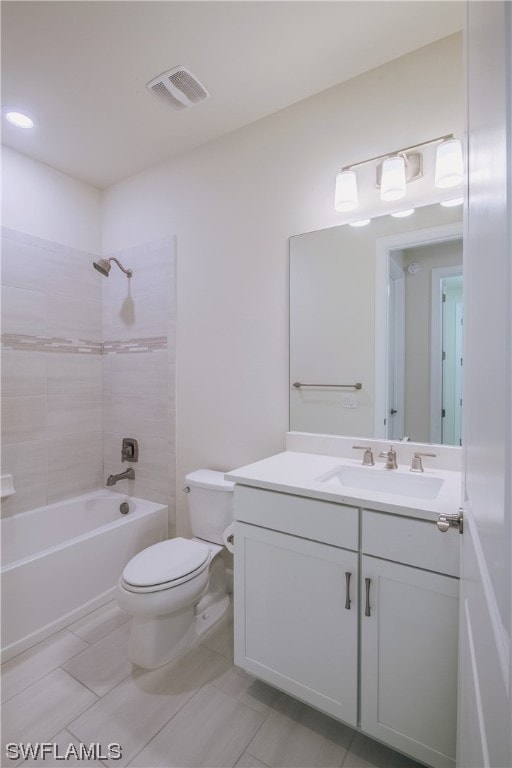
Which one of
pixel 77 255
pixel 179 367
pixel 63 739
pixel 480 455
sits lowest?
pixel 63 739

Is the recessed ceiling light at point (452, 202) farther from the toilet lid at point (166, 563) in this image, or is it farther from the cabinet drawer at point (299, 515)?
the toilet lid at point (166, 563)

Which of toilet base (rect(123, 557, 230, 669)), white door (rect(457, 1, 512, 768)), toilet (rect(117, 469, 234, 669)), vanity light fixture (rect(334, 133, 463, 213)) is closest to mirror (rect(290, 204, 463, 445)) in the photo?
vanity light fixture (rect(334, 133, 463, 213))

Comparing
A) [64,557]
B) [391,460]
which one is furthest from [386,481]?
[64,557]

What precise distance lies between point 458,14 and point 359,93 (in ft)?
1.36

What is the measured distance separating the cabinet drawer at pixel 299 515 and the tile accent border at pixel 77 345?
1345 mm

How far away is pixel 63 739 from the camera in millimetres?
1247

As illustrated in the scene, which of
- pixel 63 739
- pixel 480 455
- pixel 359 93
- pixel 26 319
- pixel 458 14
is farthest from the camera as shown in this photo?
pixel 26 319

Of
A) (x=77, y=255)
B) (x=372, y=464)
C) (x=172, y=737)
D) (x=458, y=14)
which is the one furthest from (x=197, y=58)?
(x=172, y=737)

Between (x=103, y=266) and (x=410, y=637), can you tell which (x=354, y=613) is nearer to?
(x=410, y=637)

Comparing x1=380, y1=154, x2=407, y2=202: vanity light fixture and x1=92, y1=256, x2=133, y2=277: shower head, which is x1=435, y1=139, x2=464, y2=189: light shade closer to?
x1=380, y1=154, x2=407, y2=202: vanity light fixture

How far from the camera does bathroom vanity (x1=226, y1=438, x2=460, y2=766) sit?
1.02 metres

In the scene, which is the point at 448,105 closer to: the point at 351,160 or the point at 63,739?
the point at 351,160

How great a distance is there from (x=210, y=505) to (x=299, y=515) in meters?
0.83

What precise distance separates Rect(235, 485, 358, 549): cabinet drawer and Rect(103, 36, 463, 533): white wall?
1.94 ft
